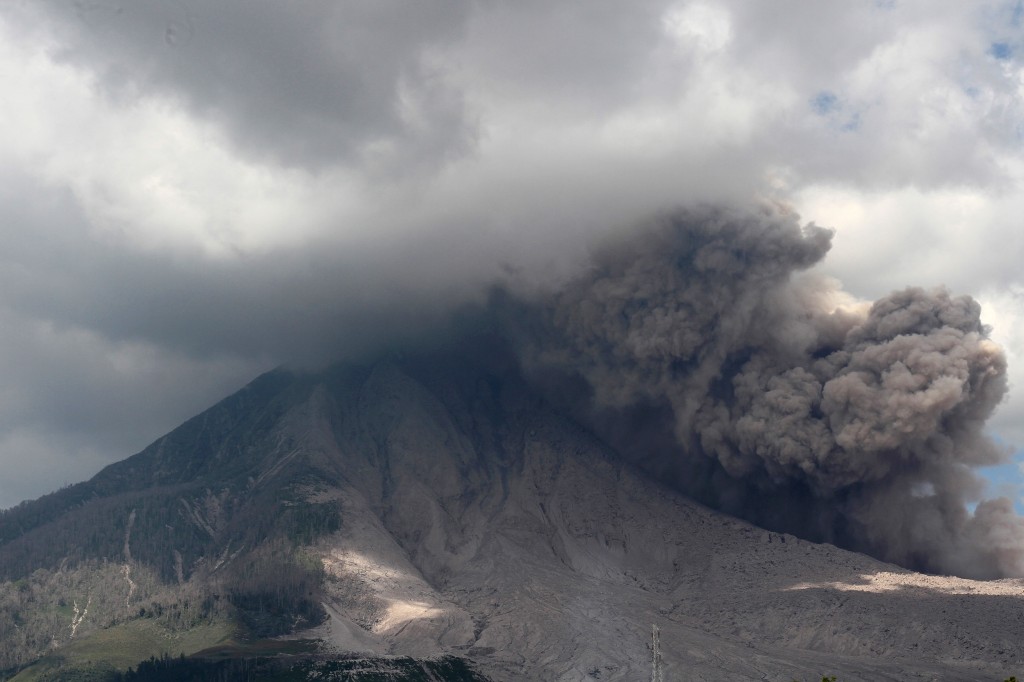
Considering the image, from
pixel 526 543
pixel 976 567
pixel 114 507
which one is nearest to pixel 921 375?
pixel 976 567

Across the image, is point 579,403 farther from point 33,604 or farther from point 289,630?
point 33,604

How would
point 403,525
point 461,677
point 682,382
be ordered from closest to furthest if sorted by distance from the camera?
point 461,677 < point 682,382 < point 403,525

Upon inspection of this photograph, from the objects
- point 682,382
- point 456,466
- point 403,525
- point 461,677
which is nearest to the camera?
point 461,677

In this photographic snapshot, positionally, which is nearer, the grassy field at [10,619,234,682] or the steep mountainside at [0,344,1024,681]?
the steep mountainside at [0,344,1024,681]

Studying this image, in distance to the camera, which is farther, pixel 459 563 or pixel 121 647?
pixel 459 563

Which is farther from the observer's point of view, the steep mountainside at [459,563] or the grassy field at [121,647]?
the grassy field at [121,647]

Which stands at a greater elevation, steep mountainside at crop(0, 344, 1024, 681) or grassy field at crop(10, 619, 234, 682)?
steep mountainside at crop(0, 344, 1024, 681)

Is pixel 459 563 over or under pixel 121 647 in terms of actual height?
over

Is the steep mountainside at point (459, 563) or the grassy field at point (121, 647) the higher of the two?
the steep mountainside at point (459, 563)
